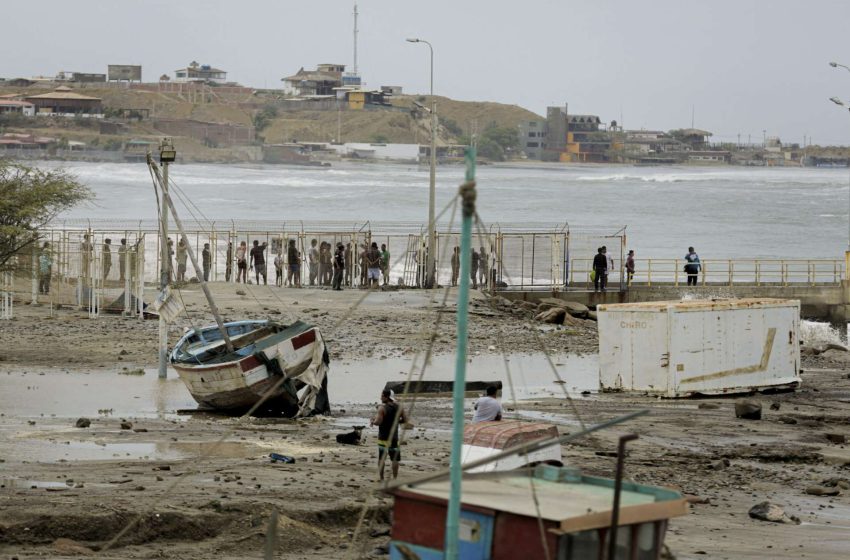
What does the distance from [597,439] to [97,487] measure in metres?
7.52

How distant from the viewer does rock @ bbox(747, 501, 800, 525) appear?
49.3 feet

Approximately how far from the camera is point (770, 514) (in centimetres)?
1507

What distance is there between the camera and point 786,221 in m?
118

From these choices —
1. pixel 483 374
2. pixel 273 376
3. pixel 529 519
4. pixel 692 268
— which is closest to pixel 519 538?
pixel 529 519

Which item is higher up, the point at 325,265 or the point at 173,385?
the point at 325,265

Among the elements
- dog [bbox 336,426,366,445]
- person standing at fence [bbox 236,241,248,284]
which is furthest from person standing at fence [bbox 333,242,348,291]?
dog [bbox 336,426,366,445]

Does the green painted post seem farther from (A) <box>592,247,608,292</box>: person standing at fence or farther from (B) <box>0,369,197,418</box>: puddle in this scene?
(A) <box>592,247,608,292</box>: person standing at fence

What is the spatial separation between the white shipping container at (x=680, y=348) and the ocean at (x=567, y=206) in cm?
3958

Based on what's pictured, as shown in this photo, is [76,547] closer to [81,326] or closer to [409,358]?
[409,358]

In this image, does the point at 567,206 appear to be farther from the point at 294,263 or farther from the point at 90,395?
the point at 90,395

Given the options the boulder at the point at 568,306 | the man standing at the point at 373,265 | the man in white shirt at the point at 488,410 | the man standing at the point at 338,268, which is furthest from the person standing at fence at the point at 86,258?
the man in white shirt at the point at 488,410

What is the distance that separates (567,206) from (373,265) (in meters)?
93.6

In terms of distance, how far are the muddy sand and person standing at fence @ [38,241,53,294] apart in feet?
7.39

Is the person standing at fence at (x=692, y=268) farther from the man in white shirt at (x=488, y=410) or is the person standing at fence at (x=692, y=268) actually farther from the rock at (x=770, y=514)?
the man in white shirt at (x=488, y=410)
